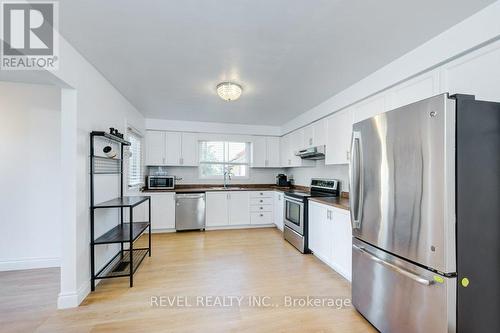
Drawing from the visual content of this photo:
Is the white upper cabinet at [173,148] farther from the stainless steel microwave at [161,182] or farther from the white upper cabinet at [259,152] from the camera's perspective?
the white upper cabinet at [259,152]

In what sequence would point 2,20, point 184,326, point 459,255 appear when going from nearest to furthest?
1. point 459,255
2. point 2,20
3. point 184,326

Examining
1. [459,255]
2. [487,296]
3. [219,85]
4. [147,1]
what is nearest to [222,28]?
[147,1]

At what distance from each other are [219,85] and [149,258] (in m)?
2.55

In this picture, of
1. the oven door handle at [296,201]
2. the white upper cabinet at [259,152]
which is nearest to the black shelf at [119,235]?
the oven door handle at [296,201]

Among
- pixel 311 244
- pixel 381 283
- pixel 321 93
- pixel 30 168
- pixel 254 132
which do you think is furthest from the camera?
pixel 254 132

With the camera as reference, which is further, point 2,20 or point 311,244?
point 311,244

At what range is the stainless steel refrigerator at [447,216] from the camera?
48.2 inches

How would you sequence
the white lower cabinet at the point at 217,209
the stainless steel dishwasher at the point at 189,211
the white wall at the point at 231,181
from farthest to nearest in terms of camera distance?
the white wall at the point at 231,181 → the white lower cabinet at the point at 217,209 → the stainless steel dishwasher at the point at 189,211

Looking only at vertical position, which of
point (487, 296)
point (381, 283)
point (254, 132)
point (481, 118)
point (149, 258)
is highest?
point (254, 132)

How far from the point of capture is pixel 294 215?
3.59 m

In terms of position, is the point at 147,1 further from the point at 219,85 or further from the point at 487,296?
the point at 487,296

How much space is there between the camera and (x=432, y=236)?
50.0 inches

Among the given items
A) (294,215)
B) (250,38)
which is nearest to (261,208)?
(294,215)

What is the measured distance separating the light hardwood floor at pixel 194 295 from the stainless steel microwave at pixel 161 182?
1.49 m
